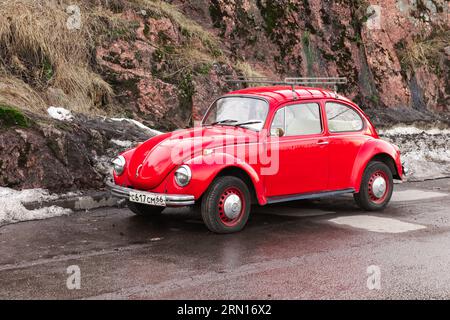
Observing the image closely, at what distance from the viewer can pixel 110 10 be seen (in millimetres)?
13555

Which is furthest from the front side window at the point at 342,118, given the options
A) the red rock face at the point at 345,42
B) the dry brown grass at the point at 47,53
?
the red rock face at the point at 345,42

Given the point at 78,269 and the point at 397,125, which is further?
the point at 397,125

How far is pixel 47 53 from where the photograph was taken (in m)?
11.9

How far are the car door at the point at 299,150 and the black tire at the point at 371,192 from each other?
0.72 m

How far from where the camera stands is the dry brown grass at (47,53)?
11.6 meters

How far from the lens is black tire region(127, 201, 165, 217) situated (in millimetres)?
8586

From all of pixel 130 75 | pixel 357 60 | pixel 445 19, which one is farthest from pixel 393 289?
pixel 445 19

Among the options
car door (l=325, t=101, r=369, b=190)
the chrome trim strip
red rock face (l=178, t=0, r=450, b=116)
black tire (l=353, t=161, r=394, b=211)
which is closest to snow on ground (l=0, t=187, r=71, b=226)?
the chrome trim strip

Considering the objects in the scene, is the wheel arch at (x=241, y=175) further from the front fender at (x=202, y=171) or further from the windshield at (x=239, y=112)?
the windshield at (x=239, y=112)

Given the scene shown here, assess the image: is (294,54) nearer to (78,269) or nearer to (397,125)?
(397,125)

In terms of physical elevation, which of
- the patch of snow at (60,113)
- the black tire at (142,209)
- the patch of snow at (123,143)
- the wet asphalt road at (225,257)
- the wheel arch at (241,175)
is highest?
the patch of snow at (60,113)

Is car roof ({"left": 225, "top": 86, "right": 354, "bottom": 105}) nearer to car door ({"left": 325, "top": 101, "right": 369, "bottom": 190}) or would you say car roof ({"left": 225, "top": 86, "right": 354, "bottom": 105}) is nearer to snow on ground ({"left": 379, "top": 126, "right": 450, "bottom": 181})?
car door ({"left": 325, "top": 101, "right": 369, "bottom": 190})

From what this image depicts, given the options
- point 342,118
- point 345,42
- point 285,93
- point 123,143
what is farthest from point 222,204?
point 345,42

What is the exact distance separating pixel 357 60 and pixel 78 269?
39.3ft
